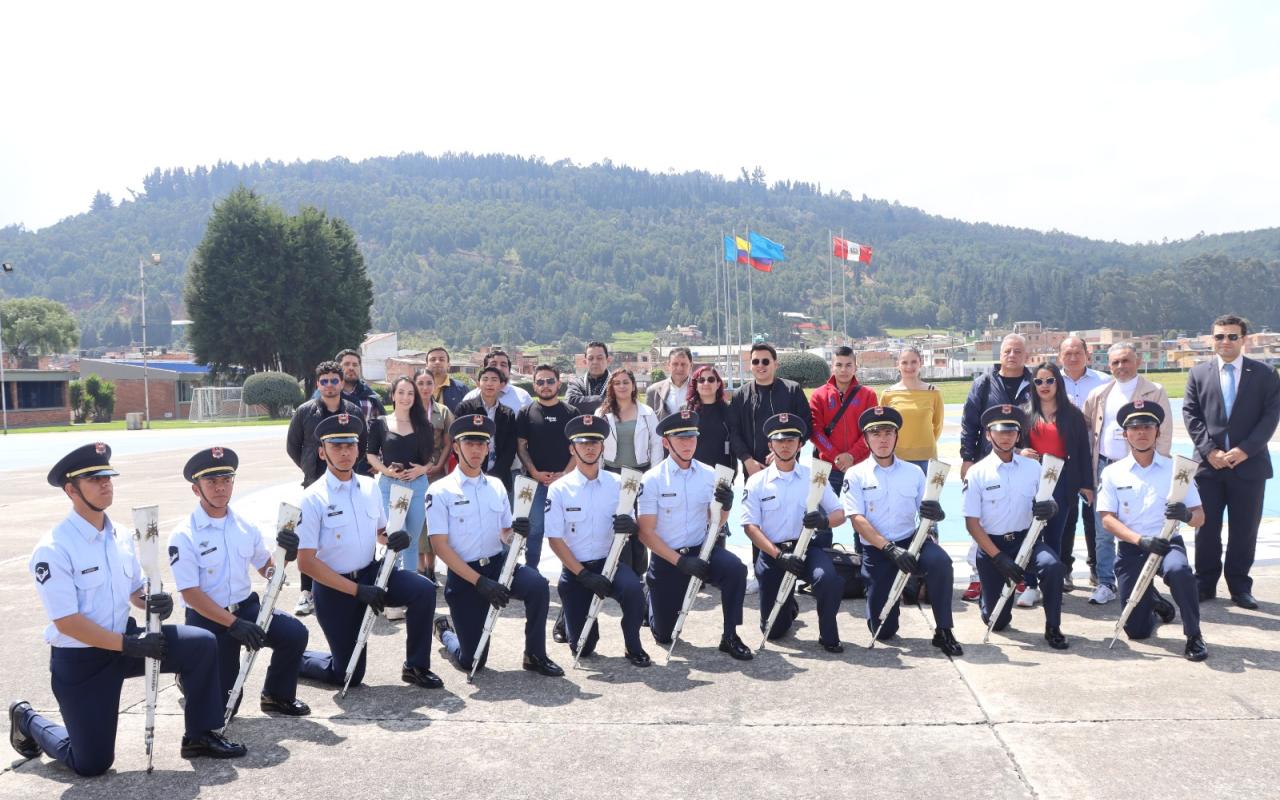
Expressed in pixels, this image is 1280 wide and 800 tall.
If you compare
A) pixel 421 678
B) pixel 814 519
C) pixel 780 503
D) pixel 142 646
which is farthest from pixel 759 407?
pixel 142 646

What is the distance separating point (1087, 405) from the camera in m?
8.35

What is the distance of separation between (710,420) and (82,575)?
5.10 metres

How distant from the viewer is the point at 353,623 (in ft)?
19.6

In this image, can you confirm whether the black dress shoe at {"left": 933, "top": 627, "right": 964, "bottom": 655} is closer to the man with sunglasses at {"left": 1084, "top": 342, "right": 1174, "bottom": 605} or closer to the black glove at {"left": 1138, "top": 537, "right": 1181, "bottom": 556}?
the black glove at {"left": 1138, "top": 537, "right": 1181, "bottom": 556}

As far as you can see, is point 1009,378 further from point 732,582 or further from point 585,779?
point 585,779

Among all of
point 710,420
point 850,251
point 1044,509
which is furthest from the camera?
point 850,251

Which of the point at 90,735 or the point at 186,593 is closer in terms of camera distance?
the point at 90,735

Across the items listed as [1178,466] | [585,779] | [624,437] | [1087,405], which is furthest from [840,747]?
[1087,405]

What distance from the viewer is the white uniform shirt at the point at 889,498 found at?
23.0 feet

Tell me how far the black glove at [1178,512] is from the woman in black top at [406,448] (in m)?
5.40

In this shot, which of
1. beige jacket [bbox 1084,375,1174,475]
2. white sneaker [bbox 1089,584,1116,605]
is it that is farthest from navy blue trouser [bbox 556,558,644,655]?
beige jacket [bbox 1084,375,1174,475]

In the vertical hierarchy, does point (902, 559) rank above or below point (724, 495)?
below

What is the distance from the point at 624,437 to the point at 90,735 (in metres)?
4.63

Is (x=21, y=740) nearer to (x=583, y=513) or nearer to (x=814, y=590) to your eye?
(x=583, y=513)
